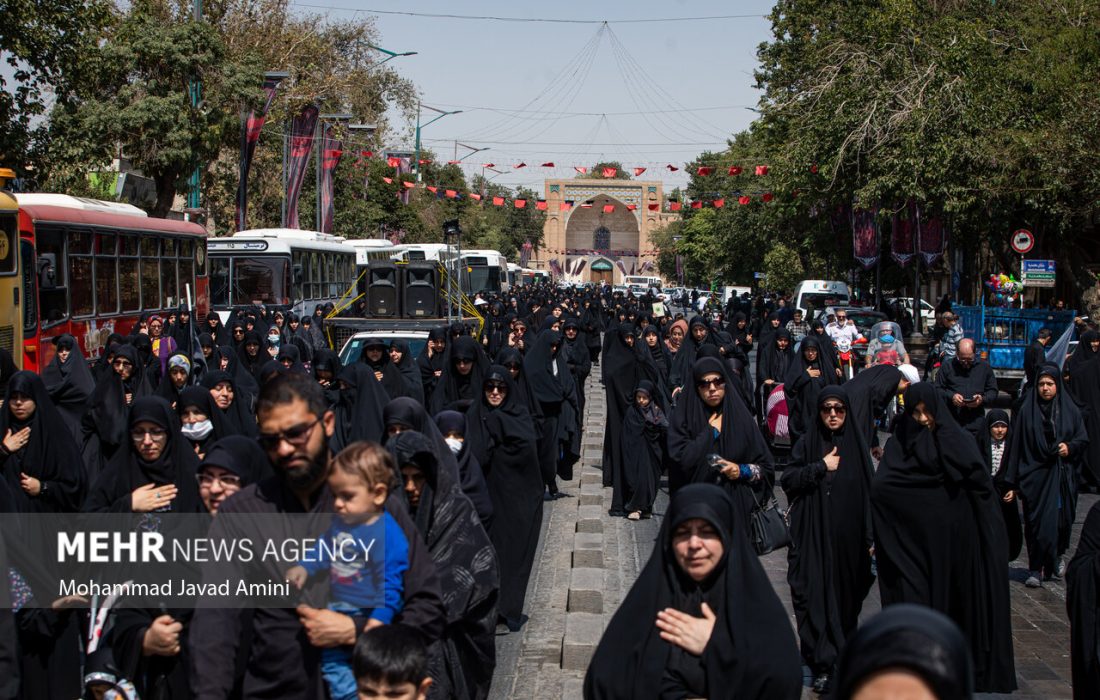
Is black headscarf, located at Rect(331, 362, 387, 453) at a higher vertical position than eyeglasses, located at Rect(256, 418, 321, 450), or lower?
lower

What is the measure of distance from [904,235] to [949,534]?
23.2 metres

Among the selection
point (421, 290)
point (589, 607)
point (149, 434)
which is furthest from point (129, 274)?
point (149, 434)

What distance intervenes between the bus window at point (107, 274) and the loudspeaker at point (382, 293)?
4.07 meters

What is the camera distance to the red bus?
1380 centimetres

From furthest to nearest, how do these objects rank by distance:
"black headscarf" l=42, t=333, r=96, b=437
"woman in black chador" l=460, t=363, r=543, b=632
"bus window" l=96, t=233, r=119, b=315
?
"bus window" l=96, t=233, r=119, b=315
"black headscarf" l=42, t=333, r=96, b=437
"woman in black chador" l=460, t=363, r=543, b=632

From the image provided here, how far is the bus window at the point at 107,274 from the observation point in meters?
15.9

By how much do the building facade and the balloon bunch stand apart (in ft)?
287

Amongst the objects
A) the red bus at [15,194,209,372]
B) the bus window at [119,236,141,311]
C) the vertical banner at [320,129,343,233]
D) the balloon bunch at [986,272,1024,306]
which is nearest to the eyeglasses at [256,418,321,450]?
the red bus at [15,194,209,372]

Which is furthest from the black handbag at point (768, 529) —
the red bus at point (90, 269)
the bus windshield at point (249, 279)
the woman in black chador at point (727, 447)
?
the bus windshield at point (249, 279)

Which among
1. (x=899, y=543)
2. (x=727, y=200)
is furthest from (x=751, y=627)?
(x=727, y=200)

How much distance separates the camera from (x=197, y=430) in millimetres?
A: 5797

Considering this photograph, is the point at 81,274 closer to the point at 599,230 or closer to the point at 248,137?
the point at 248,137

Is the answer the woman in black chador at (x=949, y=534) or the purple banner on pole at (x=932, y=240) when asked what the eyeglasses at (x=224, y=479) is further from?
the purple banner on pole at (x=932, y=240)

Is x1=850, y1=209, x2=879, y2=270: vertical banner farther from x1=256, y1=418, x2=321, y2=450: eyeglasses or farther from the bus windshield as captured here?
x1=256, y1=418, x2=321, y2=450: eyeglasses
